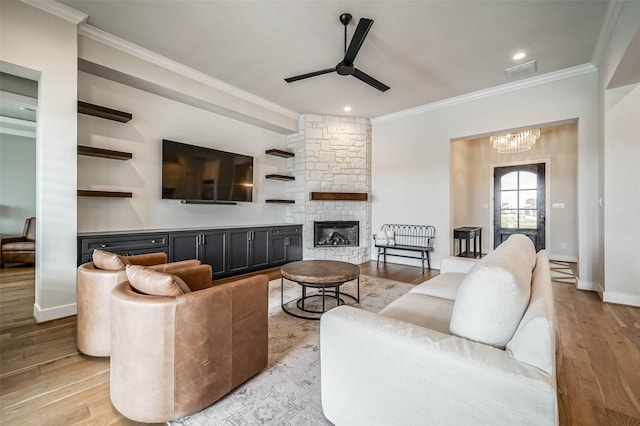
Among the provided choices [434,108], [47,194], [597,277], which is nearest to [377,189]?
[434,108]

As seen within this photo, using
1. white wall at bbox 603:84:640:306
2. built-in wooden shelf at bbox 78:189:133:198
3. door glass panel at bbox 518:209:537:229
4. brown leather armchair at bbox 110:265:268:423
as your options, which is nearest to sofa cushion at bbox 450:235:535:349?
brown leather armchair at bbox 110:265:268:423

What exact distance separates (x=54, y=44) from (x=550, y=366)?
4.25m

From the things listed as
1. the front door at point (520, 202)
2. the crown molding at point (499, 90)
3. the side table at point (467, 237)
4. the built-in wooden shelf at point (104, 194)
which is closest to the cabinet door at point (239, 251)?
the built-in wooden shelf at point (104, 194)

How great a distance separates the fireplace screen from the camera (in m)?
5.31

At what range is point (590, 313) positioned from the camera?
282cm

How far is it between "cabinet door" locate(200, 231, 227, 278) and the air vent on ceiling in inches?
180

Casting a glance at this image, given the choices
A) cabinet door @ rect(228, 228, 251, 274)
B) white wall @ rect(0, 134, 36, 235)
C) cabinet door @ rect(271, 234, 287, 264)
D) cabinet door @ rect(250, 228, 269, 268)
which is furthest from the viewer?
white wall @ rect(0, 134, 36, 235)

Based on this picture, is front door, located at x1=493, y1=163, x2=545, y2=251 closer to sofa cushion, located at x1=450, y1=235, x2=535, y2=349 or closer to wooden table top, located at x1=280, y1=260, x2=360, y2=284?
wooden table top, located at x1=280, y1=260, x2=360, y2=284

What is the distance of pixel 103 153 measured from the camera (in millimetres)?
3082

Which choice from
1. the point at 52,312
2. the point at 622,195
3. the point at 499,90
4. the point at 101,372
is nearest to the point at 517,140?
the point at 499,90

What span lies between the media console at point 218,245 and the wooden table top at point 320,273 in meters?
1.62

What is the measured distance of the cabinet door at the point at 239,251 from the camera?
4146 mm

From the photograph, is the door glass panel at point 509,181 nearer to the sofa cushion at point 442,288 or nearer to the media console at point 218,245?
the media console at point 218,245

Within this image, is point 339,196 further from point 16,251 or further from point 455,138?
point 16,251
